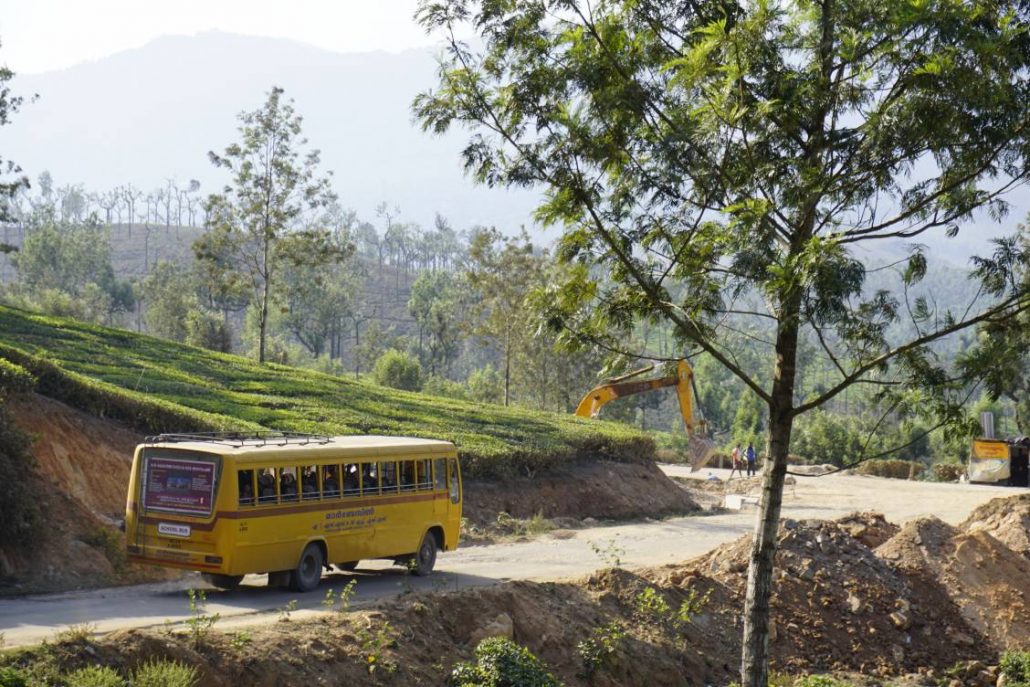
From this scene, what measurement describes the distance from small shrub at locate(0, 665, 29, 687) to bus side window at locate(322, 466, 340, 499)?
26.2ft

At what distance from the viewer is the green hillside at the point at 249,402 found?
26.5 metres

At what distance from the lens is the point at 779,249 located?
1410cm

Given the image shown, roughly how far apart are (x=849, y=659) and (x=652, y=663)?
4.30 metres

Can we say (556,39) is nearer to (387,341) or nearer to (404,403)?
(404,403)

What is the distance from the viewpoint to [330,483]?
18.9 metres

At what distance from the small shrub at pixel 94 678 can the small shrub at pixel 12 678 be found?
0.45 m

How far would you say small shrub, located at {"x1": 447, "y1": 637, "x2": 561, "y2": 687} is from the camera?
1476 centimetres

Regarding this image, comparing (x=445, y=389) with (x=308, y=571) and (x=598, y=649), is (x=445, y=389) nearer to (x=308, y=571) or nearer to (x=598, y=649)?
(x=308, y=571)

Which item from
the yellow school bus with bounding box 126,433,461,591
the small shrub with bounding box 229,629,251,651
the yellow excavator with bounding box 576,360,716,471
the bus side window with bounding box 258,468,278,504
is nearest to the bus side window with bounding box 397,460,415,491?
the yellow school bus with bounding box 126,433,461,591

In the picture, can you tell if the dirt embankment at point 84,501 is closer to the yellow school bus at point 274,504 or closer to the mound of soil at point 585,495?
the mound of soil at point 585,495

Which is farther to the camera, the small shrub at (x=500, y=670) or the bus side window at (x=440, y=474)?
the bus side window at (x=440, y=474)

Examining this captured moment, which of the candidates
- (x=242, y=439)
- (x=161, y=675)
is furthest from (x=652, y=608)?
(x=161, y=675)

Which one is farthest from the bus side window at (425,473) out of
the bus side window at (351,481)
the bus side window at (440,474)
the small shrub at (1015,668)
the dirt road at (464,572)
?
the small shrub at (1015,668)

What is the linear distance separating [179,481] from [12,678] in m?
6.92
